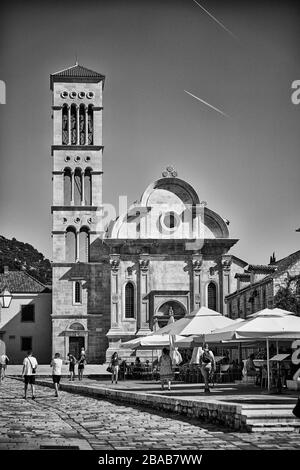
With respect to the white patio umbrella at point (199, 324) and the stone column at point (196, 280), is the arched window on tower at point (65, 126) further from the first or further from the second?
the white patio umbrella at point (199, 324)

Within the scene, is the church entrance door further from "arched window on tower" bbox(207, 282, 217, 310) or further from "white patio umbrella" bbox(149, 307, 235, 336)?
"white patio umbrella" bbox(149, 307, 235, 336)

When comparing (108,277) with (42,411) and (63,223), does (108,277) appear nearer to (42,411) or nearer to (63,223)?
(63,223)

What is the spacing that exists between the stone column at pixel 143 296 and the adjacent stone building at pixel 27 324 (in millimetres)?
8355

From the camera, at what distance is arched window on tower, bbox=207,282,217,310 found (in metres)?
57.3

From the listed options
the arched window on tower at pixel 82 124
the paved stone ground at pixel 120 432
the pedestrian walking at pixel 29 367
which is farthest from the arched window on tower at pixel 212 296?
the paved stone ground at pixel 120 432

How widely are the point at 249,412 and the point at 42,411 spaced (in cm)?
641

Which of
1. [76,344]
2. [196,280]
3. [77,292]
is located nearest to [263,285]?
[196,280]

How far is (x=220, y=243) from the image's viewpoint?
2261 inches

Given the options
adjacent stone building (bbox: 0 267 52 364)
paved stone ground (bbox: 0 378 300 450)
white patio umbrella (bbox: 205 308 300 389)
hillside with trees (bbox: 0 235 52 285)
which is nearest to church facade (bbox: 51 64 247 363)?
adjacent stone building (bbox: 0 267 52 364)

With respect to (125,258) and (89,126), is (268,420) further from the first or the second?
(89,126)

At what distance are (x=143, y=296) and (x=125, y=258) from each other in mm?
2861

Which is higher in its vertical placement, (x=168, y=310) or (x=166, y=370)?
(x=168, y=310)

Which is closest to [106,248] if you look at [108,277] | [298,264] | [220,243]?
[108,277]

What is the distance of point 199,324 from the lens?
24547 millimetres
